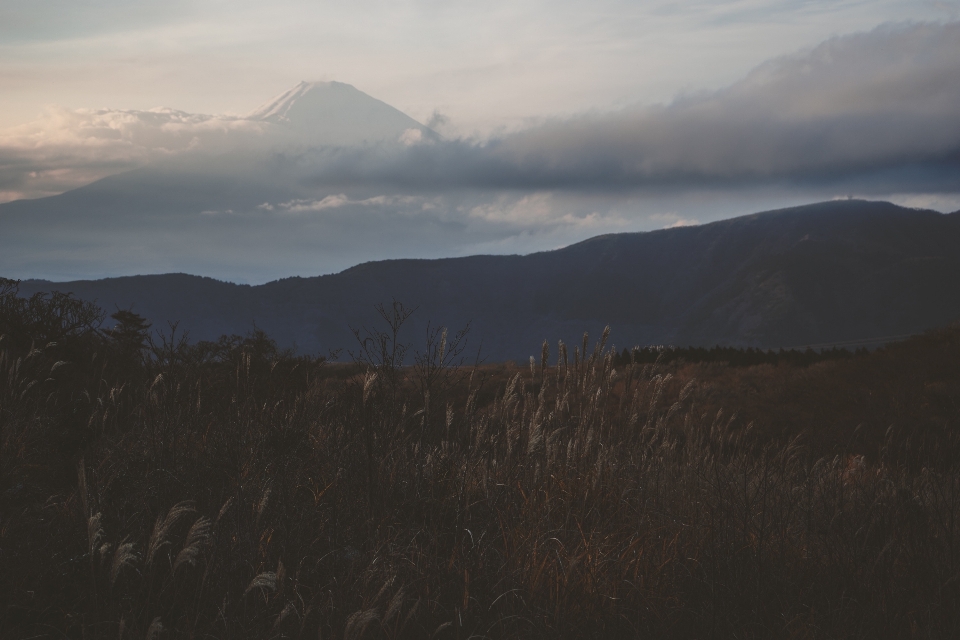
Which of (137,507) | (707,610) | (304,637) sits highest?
(137,507)

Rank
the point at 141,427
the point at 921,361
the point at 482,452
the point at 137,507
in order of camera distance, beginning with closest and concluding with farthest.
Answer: the point at 137,507 < the point at 482,452 < the point at 141,427 < the point at 921,361

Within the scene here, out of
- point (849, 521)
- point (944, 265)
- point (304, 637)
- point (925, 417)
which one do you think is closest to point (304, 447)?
point (304, 637)

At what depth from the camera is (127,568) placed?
343 cm

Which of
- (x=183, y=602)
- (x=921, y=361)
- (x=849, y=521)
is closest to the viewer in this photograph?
(x=183, y=602)

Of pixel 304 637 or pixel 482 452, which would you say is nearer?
pixel 304 637

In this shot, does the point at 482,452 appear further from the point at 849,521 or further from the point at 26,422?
the point at 26,422

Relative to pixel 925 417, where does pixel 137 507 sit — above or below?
above

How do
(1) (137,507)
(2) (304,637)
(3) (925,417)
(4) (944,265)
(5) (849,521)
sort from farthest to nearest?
(4) (944,265) < (3) (925,417) < (5) (849,521) < (1) (137,507) < (2) (304,637)

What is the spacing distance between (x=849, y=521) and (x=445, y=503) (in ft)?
8.43

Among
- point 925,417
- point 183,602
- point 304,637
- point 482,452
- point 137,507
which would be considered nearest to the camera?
point 304,637

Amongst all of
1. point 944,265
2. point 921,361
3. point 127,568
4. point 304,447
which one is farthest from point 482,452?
point 944,265

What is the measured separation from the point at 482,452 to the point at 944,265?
231716 mm

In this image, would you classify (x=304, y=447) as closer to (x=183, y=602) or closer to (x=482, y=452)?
(x=482, y=452)

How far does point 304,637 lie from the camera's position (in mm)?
2941
